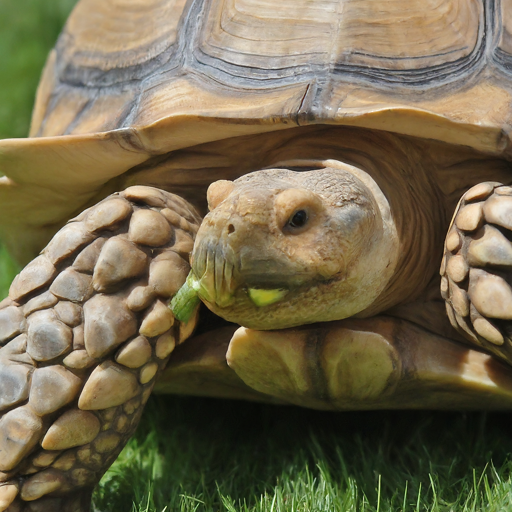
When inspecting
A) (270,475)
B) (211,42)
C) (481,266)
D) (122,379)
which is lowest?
(270,475)

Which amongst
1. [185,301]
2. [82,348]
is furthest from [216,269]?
[82,348]

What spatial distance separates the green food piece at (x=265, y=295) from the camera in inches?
69.9

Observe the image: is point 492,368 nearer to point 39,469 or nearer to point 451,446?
point 451,446

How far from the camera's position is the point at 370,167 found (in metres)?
2.25

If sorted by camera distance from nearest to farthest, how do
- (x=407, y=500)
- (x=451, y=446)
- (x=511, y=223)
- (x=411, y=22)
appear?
(x=511, y=223) → (x=407, y=500) → (x=411, y=22) → (x=451, y=446)

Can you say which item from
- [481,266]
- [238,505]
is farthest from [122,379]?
[481,266]

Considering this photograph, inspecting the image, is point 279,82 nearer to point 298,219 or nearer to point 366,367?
point 298,219

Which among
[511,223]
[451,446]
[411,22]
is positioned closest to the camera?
[511,223]

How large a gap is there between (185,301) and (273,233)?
429 mm

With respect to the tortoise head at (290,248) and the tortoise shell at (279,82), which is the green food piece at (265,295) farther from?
the tortoise shell at (279,82)

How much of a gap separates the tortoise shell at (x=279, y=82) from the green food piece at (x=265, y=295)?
0.56m

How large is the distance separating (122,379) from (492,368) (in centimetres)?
114

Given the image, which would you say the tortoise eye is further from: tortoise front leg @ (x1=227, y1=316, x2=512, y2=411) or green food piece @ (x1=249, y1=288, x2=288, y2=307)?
tortoise front leg @ (x1=227, y1=316, x2=512, y2=411)

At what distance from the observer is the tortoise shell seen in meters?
2.12
